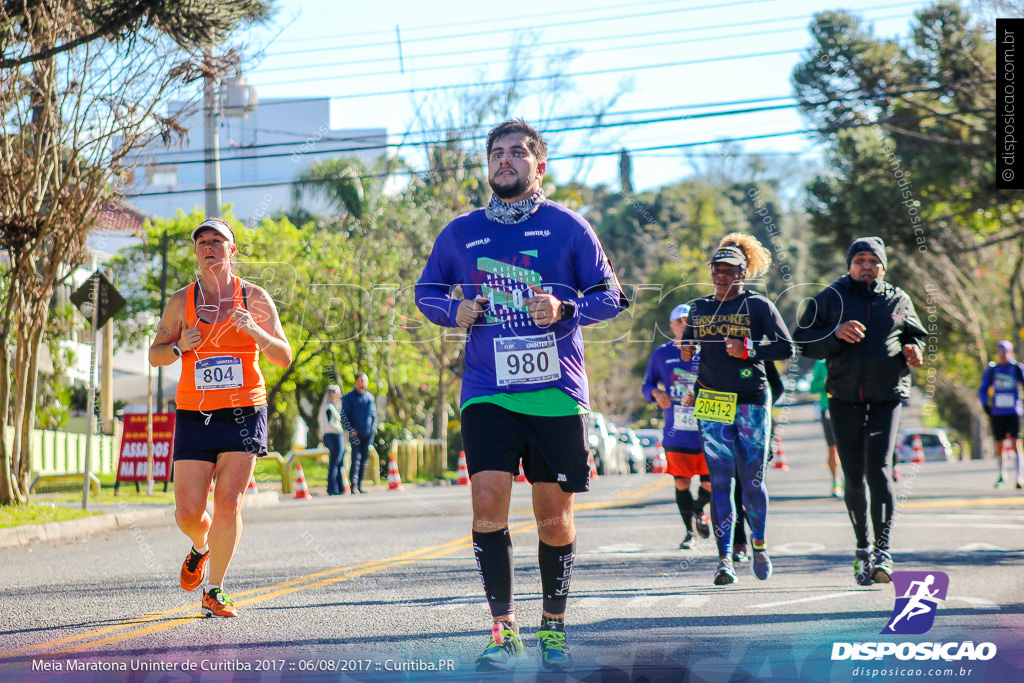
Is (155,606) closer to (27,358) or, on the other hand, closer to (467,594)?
(467,594)

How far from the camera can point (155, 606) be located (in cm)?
677

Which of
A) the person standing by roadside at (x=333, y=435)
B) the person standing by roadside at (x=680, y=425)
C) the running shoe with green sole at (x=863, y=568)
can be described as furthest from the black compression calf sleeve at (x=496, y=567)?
the person standing by roadside at (x=333, y=435)

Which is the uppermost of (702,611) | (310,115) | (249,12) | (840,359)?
(310,115)

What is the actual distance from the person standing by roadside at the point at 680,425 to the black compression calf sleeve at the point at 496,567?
4931mm

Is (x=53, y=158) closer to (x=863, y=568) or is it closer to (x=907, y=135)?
(x=863, y=568)

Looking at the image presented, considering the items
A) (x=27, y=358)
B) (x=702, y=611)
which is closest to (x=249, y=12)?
(x=27, y=358)

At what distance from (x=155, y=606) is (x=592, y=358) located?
39431 mm

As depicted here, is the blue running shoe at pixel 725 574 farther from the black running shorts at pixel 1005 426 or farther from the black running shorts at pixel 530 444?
the black running shorts at pixel 1005 426

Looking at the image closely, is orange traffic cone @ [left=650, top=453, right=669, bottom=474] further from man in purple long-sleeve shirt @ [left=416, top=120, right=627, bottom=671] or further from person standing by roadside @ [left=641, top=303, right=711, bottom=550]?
man in purple long-sleeve shirt @ [left=416, top=120, right=627, bottom=671]

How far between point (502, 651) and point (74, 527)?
30.6 feet

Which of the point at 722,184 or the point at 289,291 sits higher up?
the point at 722,184

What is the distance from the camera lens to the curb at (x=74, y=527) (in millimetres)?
11531

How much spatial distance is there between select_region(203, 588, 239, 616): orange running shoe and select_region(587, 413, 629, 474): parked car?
2294 cm

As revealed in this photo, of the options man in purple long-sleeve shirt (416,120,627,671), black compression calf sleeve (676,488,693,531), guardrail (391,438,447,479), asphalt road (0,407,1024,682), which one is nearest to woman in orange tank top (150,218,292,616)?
asphalt road (0,407,1024,682)
